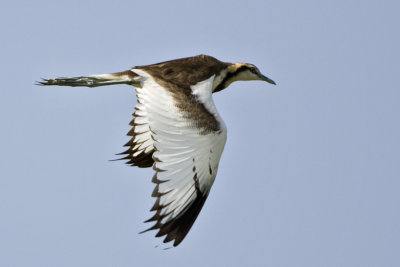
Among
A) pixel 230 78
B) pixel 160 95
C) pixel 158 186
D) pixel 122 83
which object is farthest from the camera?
pixel 230 78

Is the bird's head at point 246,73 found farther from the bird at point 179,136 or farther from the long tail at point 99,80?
the long tail at point 99,80

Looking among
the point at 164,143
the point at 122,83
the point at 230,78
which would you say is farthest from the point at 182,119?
the point at 230,78

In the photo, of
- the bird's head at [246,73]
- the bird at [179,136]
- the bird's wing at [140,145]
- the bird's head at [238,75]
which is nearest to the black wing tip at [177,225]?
the bird at [179,136]

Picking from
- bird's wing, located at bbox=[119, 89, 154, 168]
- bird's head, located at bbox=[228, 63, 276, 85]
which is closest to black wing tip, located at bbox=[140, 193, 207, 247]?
bird's wing, located at bbox=[119, 89, 154, 168]

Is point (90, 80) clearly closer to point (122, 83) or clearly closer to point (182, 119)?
point (122, 83)

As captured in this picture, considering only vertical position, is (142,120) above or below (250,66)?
below

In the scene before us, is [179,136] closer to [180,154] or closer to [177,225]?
[180,154]

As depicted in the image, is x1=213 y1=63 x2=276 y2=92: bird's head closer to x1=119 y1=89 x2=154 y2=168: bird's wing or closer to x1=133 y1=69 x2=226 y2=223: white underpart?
x1=119 y1=89 x2=154 y2=168: bird's wing
